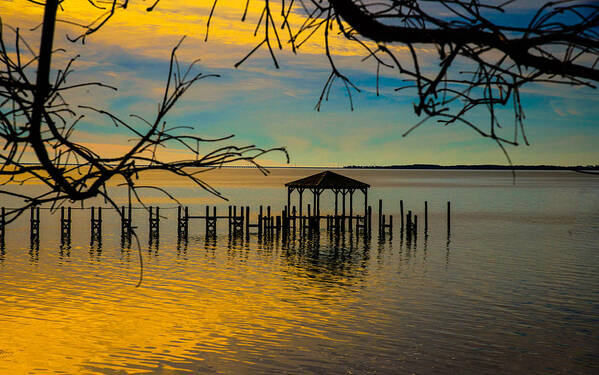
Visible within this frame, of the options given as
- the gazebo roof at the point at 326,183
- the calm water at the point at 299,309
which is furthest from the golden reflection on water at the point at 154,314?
the gazebo roof at the point at 326,183

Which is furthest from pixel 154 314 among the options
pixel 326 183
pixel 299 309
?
pixel 326 183

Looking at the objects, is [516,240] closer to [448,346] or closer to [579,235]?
[579,235]

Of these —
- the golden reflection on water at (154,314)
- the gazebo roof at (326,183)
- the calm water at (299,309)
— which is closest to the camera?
the calm water at (299,309)

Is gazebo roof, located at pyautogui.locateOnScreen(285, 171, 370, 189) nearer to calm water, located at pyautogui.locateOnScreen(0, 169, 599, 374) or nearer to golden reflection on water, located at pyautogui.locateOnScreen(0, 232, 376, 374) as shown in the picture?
calm water, located at pyautogui.locateOnScreen(0, 169, 599, 374)

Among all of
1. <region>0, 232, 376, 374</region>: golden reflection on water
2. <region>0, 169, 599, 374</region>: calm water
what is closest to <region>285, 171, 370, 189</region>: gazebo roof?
<region>0, 169, 599, 374</region>: calm water

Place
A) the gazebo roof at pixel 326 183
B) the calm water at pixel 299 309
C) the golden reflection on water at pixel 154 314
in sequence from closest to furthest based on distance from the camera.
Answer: the calm water at pixel 299 309
the golden reflection on water at pixel 154 314
the gazebo roof at pixel 326 183

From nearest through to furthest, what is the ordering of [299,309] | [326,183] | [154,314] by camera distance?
1. [154,314]
2. [299,309]
3. [326,183]

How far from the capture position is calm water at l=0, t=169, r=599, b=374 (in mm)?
17281

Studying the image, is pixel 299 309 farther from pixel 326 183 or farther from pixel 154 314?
pixel 326 183

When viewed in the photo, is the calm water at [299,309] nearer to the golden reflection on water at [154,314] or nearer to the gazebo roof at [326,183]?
the golden reflection on water at [154,314]

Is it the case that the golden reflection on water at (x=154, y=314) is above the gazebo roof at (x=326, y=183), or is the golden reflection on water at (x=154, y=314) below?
below

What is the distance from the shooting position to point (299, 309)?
23.2 m

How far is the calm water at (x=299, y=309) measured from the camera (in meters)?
17.3

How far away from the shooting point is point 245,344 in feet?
61.5
